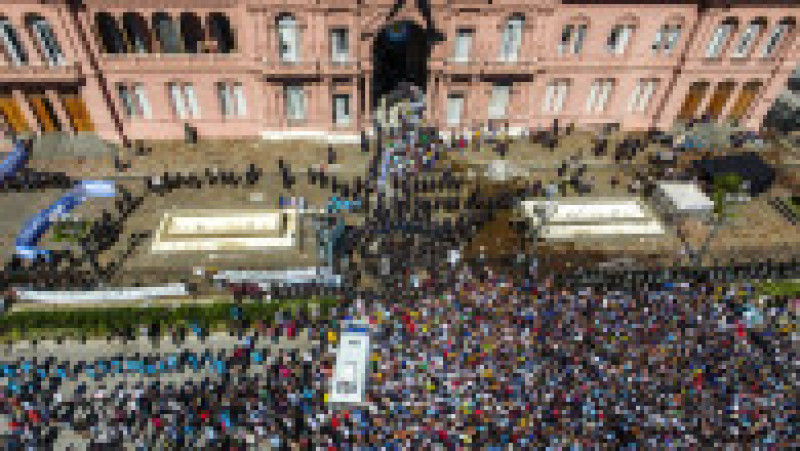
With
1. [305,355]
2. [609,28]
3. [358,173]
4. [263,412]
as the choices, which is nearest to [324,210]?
[358,173]

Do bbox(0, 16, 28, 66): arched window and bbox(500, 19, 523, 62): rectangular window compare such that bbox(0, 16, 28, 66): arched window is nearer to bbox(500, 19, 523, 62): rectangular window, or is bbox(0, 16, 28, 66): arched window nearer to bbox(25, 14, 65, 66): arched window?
bbox(25, 14, 65, 66): arched window

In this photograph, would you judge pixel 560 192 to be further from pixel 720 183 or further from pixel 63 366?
pixel 63 366

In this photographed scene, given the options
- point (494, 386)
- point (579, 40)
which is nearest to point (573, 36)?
point (579, 40)

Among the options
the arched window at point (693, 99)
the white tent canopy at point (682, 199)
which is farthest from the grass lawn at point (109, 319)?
the arched window at point (693, 99)

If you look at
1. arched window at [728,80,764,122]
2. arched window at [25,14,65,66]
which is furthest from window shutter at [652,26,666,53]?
arched window at [25,14,65,66]

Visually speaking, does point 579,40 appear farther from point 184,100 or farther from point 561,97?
point 184,100

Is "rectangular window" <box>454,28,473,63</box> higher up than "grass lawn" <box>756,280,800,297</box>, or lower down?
higher up
